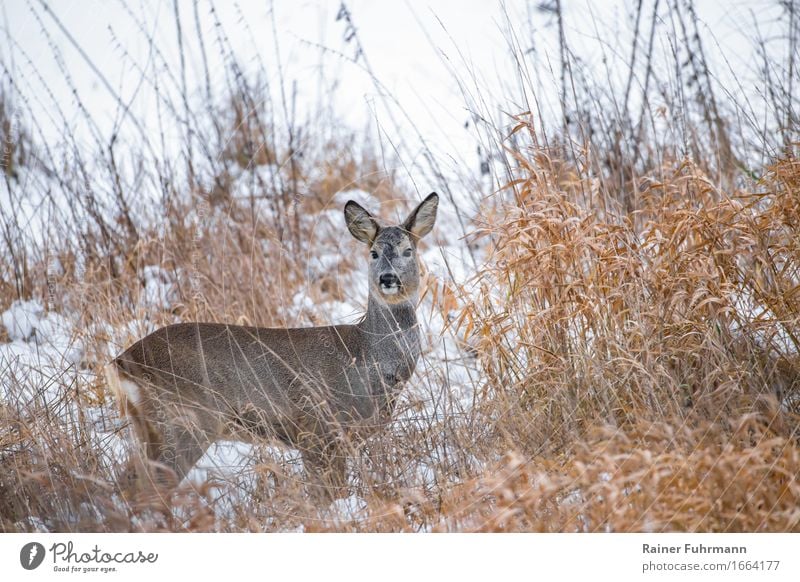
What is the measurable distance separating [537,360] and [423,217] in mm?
930

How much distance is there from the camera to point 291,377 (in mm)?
4043

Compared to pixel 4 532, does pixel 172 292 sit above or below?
above

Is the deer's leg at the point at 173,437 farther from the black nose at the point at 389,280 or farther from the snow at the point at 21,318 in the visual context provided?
the snow at the point at 21,318

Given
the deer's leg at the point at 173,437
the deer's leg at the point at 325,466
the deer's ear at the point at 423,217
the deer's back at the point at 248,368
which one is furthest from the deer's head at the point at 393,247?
the deer's leg at the point at 173,437

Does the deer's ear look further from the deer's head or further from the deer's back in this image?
the deer's back

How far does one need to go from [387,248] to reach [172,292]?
209 cm

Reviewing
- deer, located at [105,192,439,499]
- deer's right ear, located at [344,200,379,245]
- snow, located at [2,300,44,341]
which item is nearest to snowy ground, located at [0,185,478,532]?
snow, located at [2,300,44,341]

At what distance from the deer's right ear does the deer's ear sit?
18 centimetres

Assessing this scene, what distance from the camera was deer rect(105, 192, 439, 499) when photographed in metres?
3.70

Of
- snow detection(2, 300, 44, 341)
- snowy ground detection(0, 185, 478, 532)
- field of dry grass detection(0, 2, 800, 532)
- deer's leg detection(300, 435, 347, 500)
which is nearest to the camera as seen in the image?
field of dry grass detection(0, 2, 800, 532)

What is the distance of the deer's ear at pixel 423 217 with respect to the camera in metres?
4.17

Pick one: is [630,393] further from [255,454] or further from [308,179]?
[308,179]

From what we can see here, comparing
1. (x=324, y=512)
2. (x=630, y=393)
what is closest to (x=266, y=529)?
(x=324, y=512)

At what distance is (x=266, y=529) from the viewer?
3.16 meters
